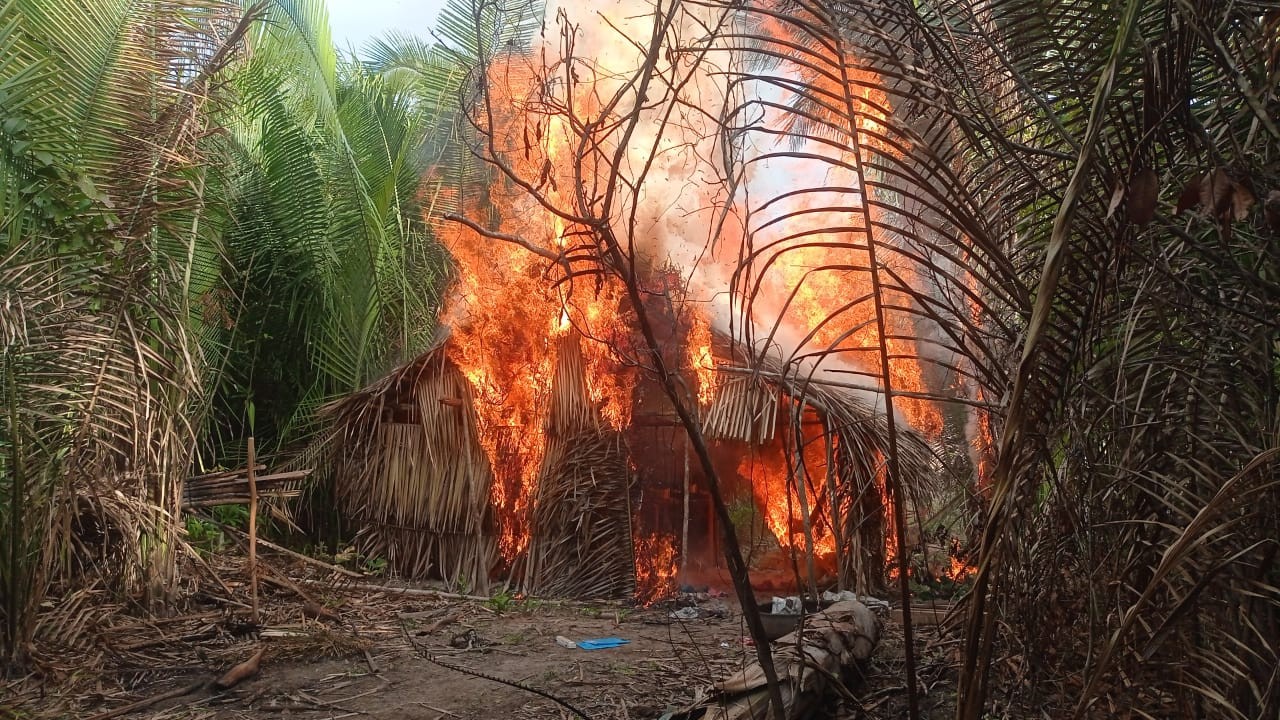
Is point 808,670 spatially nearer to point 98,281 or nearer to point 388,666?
point 388,666

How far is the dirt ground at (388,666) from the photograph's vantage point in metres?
4.87

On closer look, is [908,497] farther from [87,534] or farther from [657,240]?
[87,534]

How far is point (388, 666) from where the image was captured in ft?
19.7

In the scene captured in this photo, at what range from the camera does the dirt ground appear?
4.87 metres

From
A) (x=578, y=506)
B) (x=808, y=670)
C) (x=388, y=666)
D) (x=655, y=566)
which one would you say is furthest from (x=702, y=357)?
(x=808, y=670)

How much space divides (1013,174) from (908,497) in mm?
5899

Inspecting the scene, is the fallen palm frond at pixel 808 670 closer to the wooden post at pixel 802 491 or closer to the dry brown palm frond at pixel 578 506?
the wooden post at pixel 802 491

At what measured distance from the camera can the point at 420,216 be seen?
13242mm

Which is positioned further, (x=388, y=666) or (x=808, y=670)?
(x=388, y=666)

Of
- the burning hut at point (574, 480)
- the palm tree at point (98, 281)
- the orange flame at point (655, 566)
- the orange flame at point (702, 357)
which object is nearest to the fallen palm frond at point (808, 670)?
the burning hut at point (574, 480)

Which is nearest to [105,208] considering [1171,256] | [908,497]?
[1171,256]

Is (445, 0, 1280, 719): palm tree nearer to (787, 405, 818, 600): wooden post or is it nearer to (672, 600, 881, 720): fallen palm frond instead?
(787, 405, 818, 600): wooden post

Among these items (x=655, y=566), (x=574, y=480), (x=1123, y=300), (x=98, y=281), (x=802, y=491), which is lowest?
(x=655, y=566)

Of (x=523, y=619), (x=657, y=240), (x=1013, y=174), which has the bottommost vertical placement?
(x=523, y=619)
